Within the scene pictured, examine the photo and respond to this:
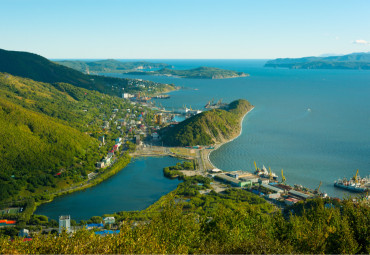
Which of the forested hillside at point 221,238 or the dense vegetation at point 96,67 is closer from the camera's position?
the forested hillside at point 221,238

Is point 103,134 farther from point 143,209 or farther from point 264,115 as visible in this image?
point 264,115

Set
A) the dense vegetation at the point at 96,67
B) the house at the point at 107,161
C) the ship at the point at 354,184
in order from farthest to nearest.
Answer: the dense vegetation at the point at 96,67 < the house at the point at 107,161 < the ship at the point at 354,184

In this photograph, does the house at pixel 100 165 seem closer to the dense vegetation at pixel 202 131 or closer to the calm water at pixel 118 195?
the calm water at pixel 118 195

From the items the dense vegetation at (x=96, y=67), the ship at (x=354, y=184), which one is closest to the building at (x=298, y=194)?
the ship at (x=354, y=184)

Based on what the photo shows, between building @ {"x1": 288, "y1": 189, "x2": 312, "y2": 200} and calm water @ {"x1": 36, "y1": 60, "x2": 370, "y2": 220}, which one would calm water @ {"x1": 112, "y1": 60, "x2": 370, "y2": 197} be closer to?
calm water @ {"x1": 36, "y1": 60, "x2": 370, "y2": 220}

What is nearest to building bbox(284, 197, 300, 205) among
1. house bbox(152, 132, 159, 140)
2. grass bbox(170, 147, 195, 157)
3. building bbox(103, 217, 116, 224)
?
building bbox(103, 217, 116, 224)
